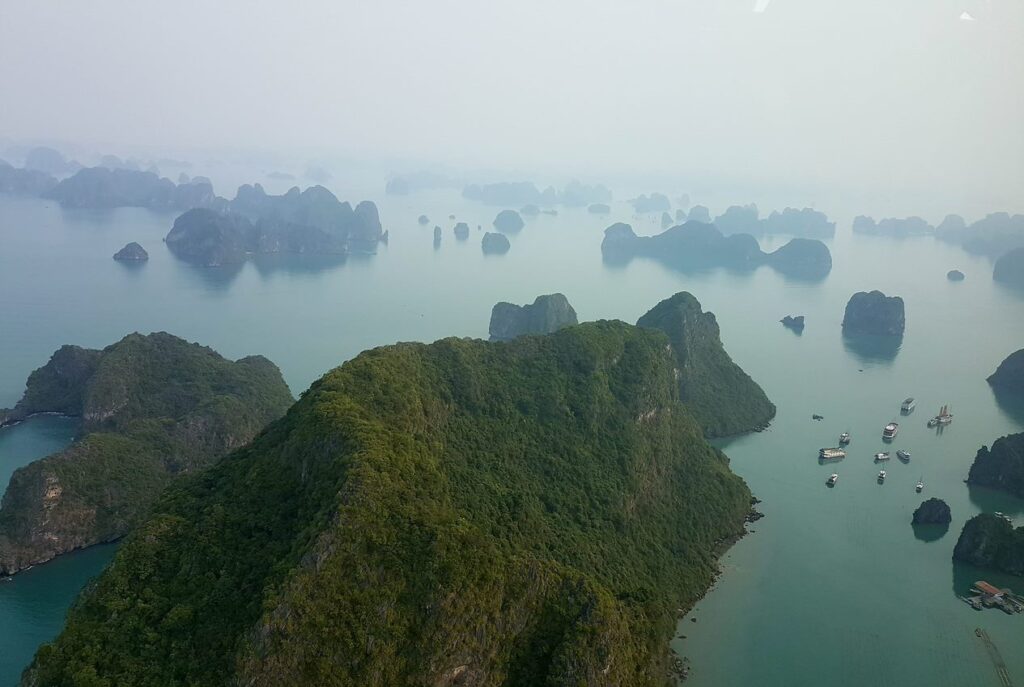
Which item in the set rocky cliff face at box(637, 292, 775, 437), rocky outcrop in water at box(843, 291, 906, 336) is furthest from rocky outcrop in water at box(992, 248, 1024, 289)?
rocky cliff face at box(637, 292, 775, 437)

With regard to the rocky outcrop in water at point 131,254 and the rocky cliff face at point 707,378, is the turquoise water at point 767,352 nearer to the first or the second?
the rocky cliff face at point 707,378

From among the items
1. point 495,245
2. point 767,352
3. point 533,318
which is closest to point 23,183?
point 495,245

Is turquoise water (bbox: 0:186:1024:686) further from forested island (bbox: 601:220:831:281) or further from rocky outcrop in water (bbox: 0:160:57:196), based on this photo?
rocky outcrop in water (bbox: 0:160:57:196)

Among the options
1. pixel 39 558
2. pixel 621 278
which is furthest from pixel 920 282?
pixel 39 558

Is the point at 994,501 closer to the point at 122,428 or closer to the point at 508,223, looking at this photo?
the point at 122,428

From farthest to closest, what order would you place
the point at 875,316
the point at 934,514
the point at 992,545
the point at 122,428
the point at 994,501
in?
1. the point at 875,316
2. the point at 994,501
3. the point at 122,428
4. the point at 934,514
5. the point at 992,545

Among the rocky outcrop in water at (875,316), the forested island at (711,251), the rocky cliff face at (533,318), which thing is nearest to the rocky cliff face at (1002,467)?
the rocky cliff face at (533,318)
